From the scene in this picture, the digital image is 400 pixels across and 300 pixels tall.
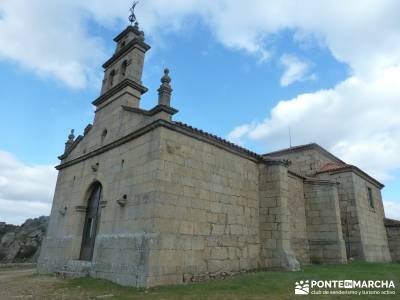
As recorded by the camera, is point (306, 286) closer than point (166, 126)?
Yes

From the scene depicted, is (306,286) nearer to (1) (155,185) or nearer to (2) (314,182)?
(1) (155,185)

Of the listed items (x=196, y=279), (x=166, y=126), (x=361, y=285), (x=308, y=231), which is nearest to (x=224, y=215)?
(x=196, y=279)

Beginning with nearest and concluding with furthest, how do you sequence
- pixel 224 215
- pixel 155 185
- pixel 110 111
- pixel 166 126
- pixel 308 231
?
pixel 155 185, pixel 166 126, pixel 224 215, pixel 110 111, pixel 308 231

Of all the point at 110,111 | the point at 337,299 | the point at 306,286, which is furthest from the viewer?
the point at 110,111

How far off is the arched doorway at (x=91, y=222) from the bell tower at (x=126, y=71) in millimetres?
3511

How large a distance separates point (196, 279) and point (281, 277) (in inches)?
93.0

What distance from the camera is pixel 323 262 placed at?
42.0 feet

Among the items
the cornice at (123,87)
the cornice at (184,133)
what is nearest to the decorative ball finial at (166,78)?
the cornice at (184,133)

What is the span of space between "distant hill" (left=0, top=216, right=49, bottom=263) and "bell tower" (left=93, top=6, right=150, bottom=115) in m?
14.4

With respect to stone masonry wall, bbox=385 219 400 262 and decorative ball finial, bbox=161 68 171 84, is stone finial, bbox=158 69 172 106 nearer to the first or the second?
decorative ball finial, bbox=161 68 171 84

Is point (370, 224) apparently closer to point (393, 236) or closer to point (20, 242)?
point (393, 236)

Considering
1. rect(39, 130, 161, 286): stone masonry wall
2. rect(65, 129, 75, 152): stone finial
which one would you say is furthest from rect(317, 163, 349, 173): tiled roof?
rect(65, 129, 75, 152): stone finial

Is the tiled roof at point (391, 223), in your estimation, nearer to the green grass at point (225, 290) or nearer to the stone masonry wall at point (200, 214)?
the stone masonry wall at point (200, 214)

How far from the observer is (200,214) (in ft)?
30.7
